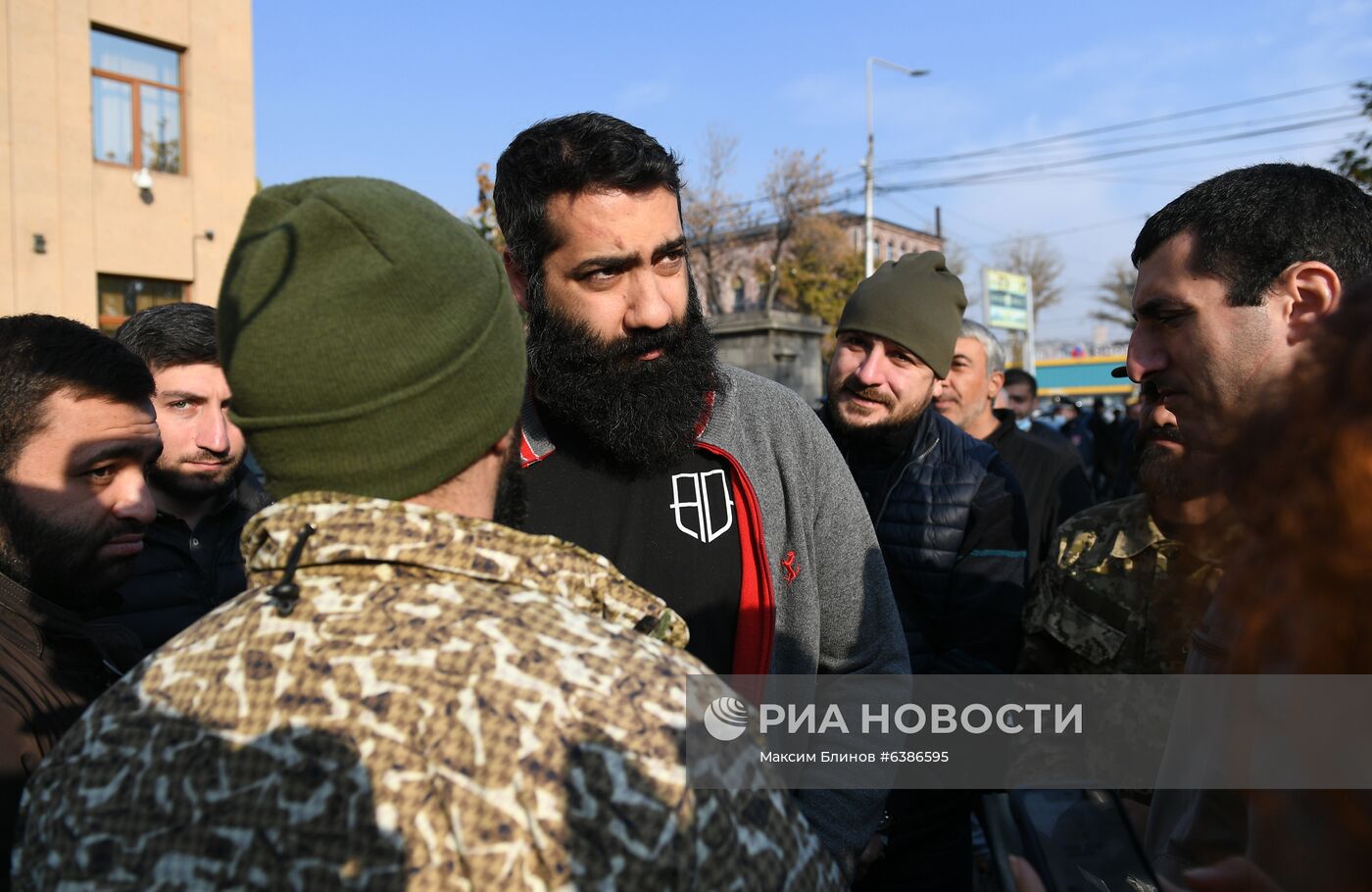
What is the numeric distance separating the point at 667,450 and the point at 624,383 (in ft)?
0.55

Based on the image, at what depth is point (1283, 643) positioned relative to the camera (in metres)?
1.08

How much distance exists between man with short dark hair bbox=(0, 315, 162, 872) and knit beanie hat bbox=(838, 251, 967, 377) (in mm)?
2088

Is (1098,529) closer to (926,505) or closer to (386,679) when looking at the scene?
(926,505)

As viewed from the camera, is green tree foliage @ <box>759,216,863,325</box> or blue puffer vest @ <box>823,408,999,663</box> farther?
green tree foliage @ <box>759,216,863,325</box>

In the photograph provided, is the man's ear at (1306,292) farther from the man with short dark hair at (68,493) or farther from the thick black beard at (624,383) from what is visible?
the man with short dark hair at (68,493)

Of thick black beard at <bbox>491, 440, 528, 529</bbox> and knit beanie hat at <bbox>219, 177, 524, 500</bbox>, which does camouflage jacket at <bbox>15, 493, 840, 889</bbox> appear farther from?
thick black beard at <bbox>491, 440, 528, 529</bbox>

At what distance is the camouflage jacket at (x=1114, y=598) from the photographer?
2373 millimetres

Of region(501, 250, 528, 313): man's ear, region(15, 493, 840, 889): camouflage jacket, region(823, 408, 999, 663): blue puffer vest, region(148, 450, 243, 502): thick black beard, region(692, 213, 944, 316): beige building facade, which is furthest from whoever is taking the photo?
region(692, 213, 944, 316): beige building facade

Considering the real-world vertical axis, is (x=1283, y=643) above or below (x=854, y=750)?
above

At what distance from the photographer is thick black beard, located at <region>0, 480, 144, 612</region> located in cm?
206

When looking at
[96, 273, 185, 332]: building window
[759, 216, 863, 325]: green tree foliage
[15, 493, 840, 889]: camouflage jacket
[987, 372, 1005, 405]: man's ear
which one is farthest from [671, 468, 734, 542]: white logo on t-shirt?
[759, 216, 863, 325]: green tree foliage

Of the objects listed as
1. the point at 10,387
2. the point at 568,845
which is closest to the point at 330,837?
the point at 568,845

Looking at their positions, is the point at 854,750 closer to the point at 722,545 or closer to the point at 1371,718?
the point at 722,545

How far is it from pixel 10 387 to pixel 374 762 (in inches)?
67.7
